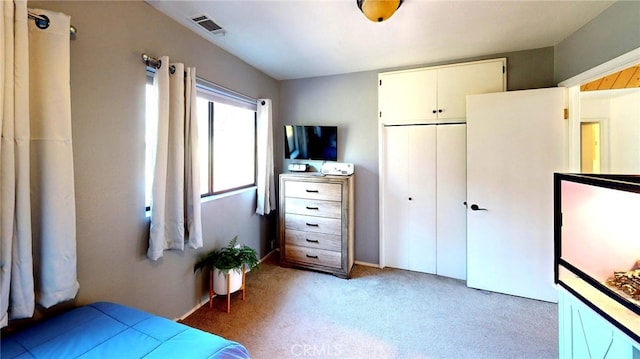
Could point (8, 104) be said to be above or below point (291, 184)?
above

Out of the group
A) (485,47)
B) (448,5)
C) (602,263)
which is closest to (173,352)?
(602,263)

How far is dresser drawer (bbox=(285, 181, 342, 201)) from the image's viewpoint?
112 inches

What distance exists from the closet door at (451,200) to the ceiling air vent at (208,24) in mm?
2377

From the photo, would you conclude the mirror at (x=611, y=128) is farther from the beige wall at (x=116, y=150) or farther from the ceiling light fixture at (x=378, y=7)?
the beige wall at (x=116, y=150)

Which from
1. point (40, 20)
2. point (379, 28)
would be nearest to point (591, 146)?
point (379, 28)

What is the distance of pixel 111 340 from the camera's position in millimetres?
1123

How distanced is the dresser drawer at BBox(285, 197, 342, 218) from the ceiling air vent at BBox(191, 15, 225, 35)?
1.81 m

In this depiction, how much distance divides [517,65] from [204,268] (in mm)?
3655

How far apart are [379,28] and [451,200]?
6.31 feet

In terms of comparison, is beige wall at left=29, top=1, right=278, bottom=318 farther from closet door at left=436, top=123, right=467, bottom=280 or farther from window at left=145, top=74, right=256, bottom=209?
A: closet door at left=436, top=123, right=467, bottom=280

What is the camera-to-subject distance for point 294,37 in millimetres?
2246

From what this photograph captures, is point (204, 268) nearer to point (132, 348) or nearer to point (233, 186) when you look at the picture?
point (233, 186)

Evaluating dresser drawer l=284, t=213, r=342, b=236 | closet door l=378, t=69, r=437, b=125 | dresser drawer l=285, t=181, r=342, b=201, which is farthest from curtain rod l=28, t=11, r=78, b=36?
closet door l=378, t=69, r=437, b=125

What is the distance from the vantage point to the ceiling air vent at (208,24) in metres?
1.94
